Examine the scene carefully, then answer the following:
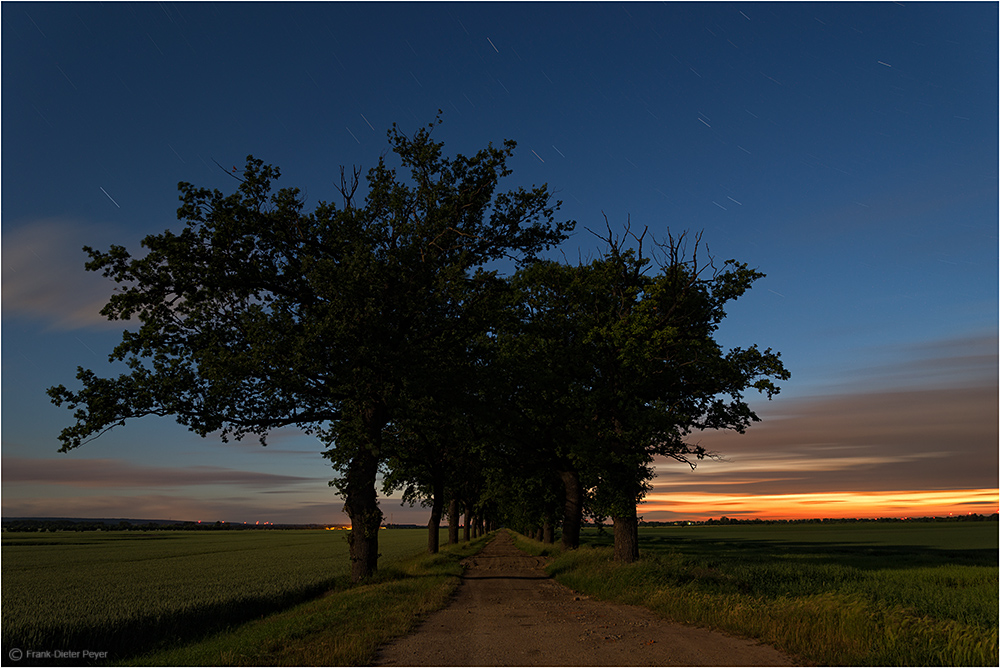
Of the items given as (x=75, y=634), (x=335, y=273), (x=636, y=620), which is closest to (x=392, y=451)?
(x=335, y=273)

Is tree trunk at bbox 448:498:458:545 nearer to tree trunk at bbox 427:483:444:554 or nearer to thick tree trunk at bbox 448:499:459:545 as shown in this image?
thick tree trunk at bbox 448:499:459:545

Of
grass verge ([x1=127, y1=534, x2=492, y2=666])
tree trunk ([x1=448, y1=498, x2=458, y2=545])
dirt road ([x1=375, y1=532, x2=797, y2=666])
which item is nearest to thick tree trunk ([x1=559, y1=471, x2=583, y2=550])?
grass verge ([x1=127, y1=534, x2=492, y2=666])

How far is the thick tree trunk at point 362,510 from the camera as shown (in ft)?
74.8

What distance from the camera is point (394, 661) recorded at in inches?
409

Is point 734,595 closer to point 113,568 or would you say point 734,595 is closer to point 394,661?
point 394,661

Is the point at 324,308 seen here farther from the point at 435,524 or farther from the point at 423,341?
the point at 435,524

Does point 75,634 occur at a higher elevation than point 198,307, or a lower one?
lower

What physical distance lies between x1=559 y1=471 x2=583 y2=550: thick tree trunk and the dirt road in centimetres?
1518

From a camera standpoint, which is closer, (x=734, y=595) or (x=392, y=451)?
(x=734, y=595)

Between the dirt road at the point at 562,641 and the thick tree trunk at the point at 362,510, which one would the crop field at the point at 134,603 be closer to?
the thick tree trunk at the point at 362,510

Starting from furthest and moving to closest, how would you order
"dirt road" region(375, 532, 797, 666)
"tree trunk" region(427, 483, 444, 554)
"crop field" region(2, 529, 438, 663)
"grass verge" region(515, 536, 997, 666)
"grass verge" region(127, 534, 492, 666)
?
"tree trunk" region(427, 483, 444, 554), "crop field" region(2, 529, 438, 663), "grass verge" region(127, 534, 492, 666), "dirt road" region(375, 532, 797, 666), "grass verge" region(515, 536, 997, 666)

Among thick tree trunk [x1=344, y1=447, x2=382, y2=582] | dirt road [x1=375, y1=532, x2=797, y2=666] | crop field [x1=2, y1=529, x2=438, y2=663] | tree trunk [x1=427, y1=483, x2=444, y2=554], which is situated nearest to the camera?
dirt road [x1=375, y1=532, x2=797, y2=666]

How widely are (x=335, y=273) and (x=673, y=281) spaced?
51.2ft

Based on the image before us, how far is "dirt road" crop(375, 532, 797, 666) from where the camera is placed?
405 inches
